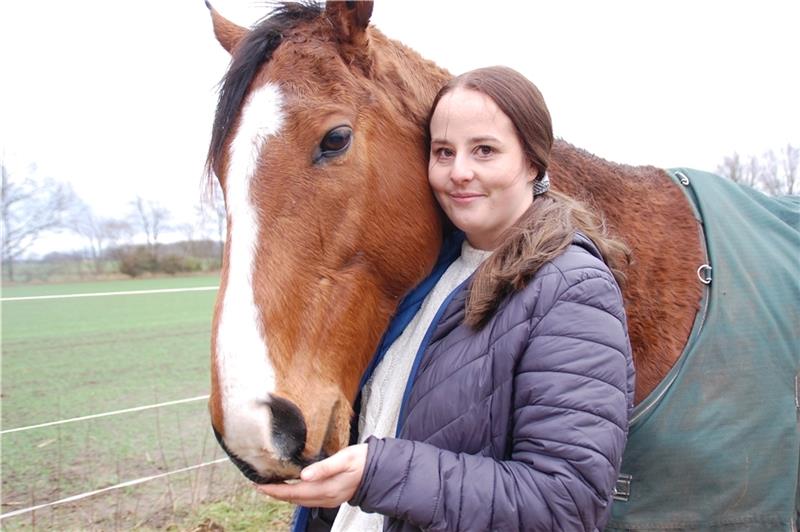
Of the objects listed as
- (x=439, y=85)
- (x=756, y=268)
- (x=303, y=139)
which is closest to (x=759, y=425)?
(x=756, y=268)

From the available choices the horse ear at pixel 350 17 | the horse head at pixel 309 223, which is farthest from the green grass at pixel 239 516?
the horse ear at pixel 350 17

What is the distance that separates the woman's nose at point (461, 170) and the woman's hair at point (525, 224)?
0.54 ft

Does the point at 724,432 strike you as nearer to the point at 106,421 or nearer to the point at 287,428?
the point at 287,428

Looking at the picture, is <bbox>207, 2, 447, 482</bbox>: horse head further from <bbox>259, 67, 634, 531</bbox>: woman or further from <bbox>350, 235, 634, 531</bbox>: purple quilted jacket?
<bbox>350, 235, 634, 531</bbox>: purple quilted jacket

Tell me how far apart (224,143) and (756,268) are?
1874mm

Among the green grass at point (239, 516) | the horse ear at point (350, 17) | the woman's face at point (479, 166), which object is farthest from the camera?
the green grass at point (239, 516)

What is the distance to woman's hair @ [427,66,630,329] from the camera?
1.34 m

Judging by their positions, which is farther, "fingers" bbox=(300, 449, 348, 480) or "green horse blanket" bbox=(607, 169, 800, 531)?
"green horse blanket" bbox=(607, 169, 800, 531)

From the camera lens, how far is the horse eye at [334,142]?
58.9 inches

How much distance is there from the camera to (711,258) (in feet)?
6.54

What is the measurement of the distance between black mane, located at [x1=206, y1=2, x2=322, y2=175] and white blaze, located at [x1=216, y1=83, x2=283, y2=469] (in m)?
0.11

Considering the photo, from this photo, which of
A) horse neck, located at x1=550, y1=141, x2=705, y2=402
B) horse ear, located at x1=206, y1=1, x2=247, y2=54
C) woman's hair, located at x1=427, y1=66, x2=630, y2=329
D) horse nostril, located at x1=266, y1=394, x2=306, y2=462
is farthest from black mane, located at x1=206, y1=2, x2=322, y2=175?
horse neck, located at x1=550, y1=141, x2=705, y2=402

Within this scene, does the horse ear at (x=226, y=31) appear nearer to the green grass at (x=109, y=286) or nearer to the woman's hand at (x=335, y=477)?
the woman's hand at (x=335, y=477)

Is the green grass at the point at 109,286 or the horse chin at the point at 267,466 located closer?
the horse chin at the point at 267,466
